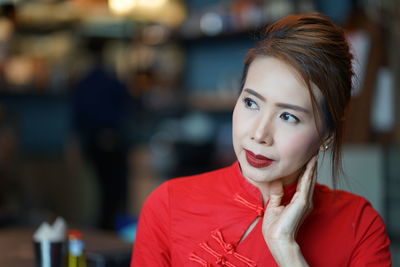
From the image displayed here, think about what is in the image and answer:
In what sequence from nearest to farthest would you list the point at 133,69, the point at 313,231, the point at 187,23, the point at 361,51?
1. the point at 313,231
2. the point at 361,51
3. the point at 187,23
4. the point at 133,69

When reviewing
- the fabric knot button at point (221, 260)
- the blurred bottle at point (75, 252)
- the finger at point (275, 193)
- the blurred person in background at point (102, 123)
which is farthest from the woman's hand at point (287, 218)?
Answer: the blurred person in background at point (102, 123)

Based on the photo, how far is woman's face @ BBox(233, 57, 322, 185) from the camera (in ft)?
4.72

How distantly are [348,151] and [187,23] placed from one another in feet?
13.4

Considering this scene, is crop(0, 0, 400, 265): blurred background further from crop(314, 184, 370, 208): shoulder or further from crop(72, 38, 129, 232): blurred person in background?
crop(314, 184, 370, 208): shoulder

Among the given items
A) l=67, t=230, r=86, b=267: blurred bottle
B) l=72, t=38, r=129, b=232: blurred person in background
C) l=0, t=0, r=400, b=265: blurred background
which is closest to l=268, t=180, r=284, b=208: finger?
l=67, t=230, r=86, b=267: blurred bottle

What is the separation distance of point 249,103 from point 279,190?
0.72 ft

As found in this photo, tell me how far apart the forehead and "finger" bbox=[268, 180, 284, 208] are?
0.69 ft

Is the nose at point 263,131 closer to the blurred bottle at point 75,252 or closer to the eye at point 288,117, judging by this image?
the eye at point 288,117

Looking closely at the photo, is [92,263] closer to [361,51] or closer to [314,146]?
[314,146]

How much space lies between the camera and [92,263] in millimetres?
1915

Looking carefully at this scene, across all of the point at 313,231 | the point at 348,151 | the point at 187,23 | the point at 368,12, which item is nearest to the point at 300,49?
the point at 313,231

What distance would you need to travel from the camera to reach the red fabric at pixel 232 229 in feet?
4.94

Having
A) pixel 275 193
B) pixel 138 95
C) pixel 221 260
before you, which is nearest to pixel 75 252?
pixel 221 260

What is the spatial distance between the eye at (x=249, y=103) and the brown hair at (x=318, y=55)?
0.34ft
